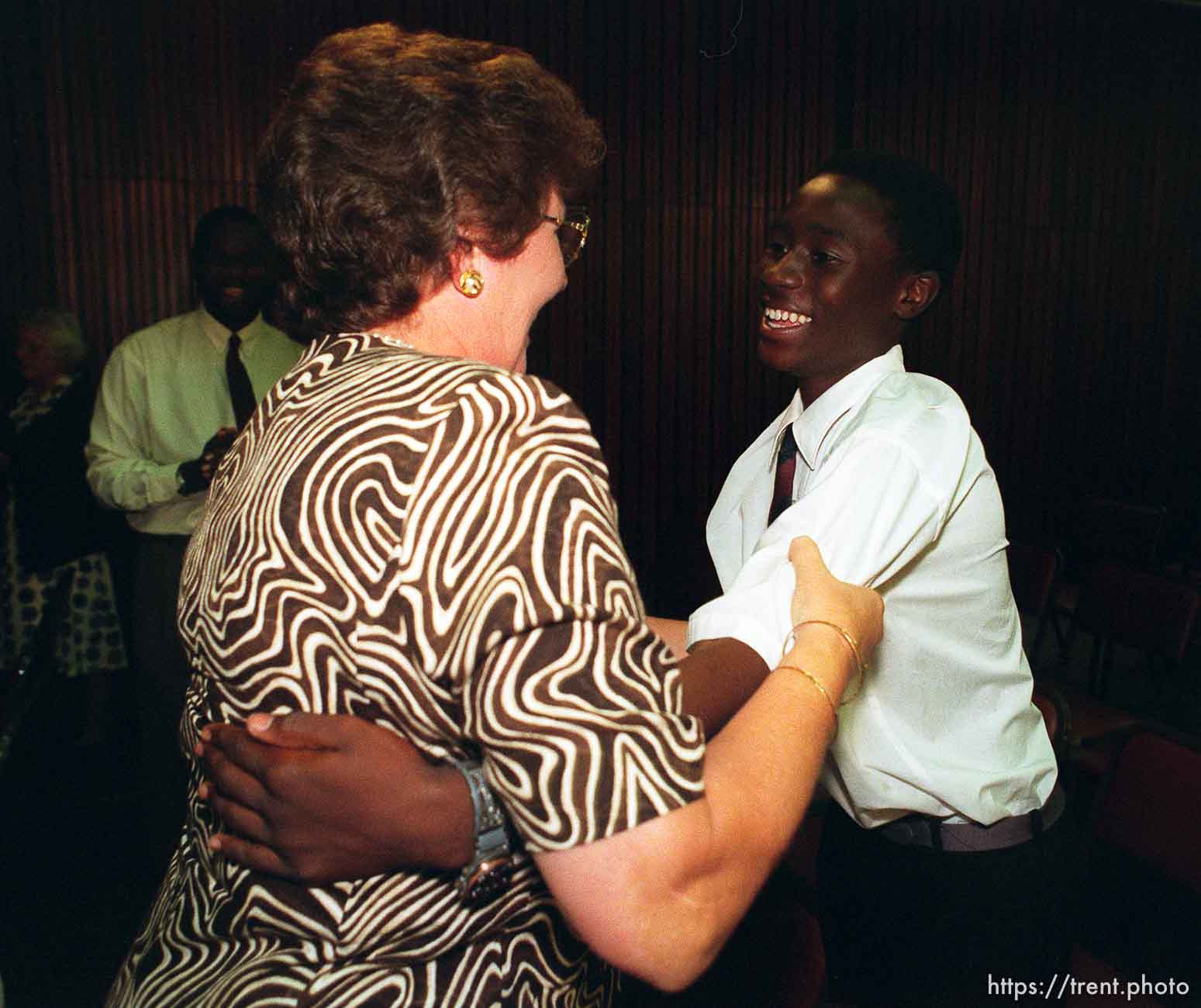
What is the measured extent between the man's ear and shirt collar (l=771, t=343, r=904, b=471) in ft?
0.22

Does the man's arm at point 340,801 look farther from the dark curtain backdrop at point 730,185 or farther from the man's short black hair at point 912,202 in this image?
the dark curtain backdrop at point 730,185

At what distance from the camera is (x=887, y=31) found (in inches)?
239

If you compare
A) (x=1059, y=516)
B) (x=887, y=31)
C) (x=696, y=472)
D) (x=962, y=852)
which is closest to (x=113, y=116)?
(x=696, y=472)

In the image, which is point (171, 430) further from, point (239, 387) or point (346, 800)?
point (346, 800)

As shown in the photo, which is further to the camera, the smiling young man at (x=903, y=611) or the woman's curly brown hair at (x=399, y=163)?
the smiling young man at (x=903, y=611)

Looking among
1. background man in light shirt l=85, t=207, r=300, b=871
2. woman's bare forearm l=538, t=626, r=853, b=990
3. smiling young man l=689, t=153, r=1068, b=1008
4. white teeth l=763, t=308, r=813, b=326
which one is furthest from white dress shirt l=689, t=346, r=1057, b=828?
background man in light shirt l=85, t=207, r=300, b=871

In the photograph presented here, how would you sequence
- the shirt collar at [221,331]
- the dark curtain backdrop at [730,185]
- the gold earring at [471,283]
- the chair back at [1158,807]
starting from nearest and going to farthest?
the gold earring at [471,283]
the chair back at [1158,807]
the shirt collar at [221,331]
the dark curtain backdrop at [730,185]

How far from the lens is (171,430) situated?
11.3 ft

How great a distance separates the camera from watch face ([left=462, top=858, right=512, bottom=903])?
2.90 ft

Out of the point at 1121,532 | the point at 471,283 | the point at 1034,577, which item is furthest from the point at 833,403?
the point at 1121,532

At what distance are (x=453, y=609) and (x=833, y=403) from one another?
1.02 meters

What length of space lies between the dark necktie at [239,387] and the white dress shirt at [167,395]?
2 cm

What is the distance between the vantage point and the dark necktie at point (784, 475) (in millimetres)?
1697

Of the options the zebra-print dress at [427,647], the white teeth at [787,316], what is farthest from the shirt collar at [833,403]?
the zebra-print dress at [427,647]
